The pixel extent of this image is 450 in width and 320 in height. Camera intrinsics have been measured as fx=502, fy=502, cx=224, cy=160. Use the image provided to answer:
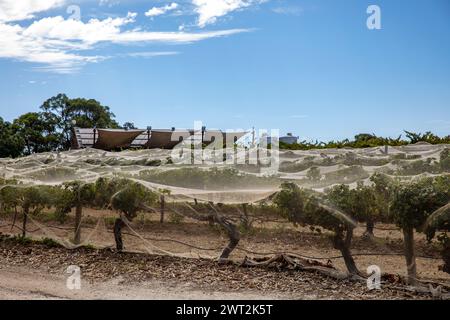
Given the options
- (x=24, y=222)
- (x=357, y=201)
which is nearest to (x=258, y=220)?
(x=357, y=201)

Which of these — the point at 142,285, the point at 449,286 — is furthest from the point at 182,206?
the point at 449,286

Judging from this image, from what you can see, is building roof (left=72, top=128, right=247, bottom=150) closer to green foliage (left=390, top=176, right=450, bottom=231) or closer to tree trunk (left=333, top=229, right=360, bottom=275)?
tree trunk (left=333, top=229, right=360, bottom=275)

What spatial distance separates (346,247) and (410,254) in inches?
30.8

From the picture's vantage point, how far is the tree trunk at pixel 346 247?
6.34 m

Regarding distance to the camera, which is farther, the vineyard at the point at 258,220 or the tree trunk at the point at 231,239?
the tree trunk at the point at 231,239

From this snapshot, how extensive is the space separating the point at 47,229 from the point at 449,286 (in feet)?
20.9

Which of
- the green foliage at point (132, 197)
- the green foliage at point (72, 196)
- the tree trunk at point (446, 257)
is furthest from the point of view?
the green foliage at point (72, 196)

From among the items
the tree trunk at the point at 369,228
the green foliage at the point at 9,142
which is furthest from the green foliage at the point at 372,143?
the green foliage at the point at 9,142

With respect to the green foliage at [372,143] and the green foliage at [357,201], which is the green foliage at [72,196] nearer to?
the green foliage at [357,201]

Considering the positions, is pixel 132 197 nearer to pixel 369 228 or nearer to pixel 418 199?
pixel 369 228

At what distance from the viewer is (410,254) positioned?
6.02 meters

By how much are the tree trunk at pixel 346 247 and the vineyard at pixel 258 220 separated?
13 millimetres

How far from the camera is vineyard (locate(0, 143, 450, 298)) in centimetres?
599
